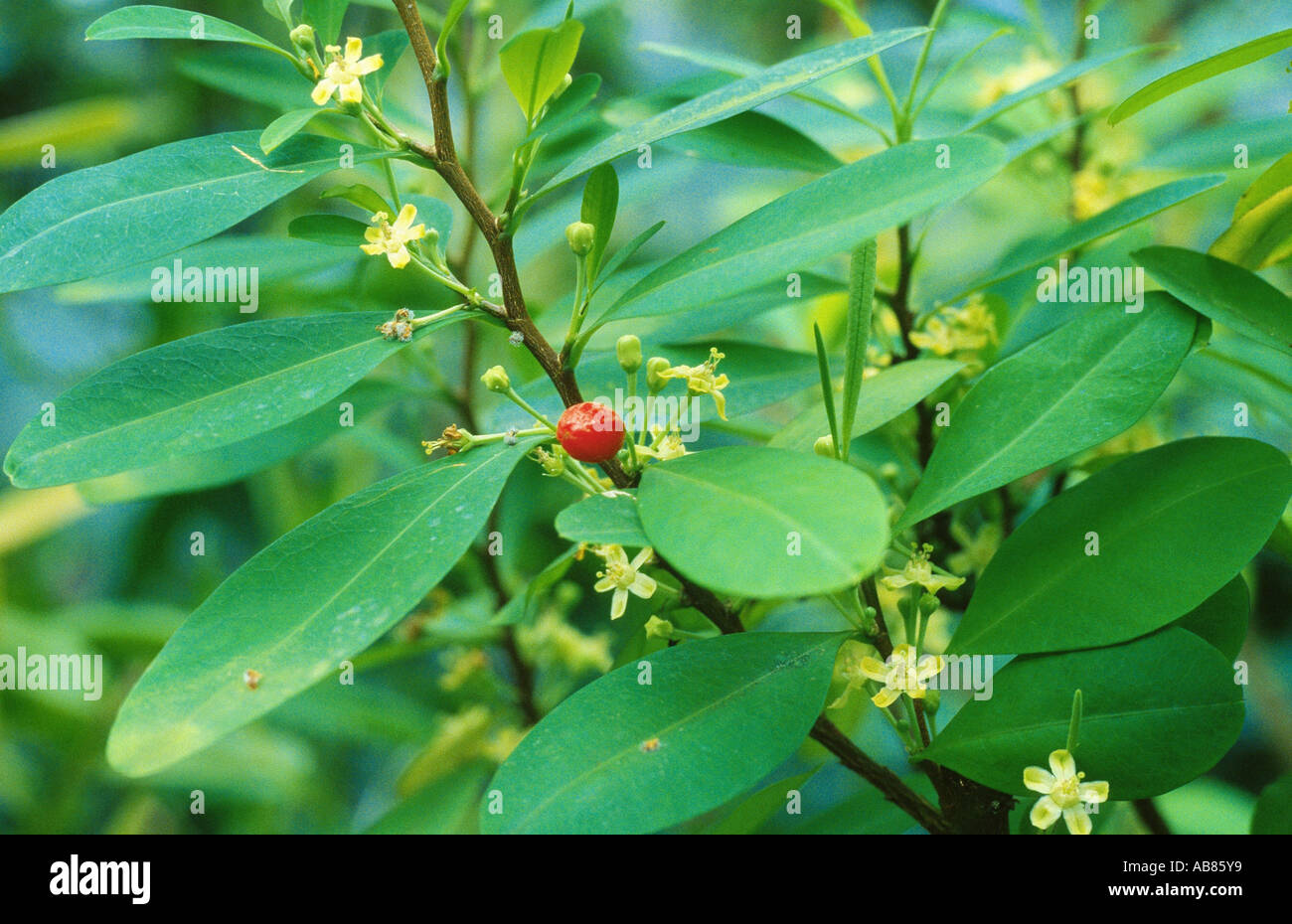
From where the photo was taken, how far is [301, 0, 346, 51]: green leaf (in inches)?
34.9

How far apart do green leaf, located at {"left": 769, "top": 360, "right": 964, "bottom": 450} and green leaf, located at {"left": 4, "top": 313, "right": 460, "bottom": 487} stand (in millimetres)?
299

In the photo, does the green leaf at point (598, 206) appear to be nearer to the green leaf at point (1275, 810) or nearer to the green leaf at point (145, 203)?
the green leaf at point (145, 203)

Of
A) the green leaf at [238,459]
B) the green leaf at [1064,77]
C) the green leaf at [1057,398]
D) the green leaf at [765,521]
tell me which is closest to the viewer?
the green leaf at [765,521]

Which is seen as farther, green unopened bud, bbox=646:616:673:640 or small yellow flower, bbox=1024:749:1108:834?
green unopened bud, bbox=646:616:673:640

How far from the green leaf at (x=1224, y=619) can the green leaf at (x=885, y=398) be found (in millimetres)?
255

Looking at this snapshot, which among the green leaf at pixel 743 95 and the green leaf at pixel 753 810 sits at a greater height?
the green leaf at pixel 743 95

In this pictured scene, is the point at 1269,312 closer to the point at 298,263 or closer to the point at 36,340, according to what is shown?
the point at 298,263

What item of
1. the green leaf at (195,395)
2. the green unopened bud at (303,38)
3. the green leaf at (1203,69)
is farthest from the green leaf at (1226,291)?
the green unopened bud at (303,38)

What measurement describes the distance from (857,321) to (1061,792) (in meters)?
0.35

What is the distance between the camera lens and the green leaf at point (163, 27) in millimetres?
799

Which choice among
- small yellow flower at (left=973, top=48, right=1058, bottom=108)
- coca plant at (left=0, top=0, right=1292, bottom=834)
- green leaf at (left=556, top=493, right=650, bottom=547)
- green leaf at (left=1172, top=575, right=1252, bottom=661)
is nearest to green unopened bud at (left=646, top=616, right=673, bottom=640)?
coca plant at (left=0, top=0, right=1292, bottom=834)

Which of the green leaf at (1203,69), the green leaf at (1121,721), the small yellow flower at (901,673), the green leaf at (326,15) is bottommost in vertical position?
the green leaf at (1121,721)

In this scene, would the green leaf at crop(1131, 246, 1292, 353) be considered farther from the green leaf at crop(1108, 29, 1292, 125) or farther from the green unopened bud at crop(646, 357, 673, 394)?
the green unopened bud at crop(646, 357, 673, 394)
